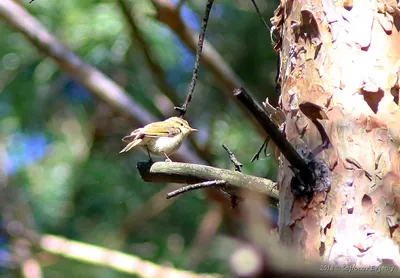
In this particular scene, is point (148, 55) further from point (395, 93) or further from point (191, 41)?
point (395, 93)

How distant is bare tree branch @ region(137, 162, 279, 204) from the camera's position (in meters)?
1.07

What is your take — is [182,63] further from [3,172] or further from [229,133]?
[3,172]

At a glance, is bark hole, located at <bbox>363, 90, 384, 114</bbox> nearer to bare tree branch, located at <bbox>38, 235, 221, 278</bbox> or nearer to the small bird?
the small bird

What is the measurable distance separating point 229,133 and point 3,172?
122cm

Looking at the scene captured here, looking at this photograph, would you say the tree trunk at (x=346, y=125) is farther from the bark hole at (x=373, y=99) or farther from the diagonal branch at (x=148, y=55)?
the diagonal branch at (x=148, y=55)

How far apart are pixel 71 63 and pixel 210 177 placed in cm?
182

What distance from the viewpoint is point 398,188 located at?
→ 3.02 feet

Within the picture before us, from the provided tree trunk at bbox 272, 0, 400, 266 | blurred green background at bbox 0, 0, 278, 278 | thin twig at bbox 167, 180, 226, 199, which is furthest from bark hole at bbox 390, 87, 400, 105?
blurred green background at bbox 0, 0, 278, 278

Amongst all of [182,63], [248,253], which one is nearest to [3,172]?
[182,63]

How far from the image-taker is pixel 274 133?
82cm

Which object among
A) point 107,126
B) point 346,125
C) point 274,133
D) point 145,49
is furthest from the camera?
point 107,126

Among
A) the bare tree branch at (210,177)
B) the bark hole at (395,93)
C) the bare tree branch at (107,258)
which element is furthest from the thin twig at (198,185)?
the bare tree branch at (107,258)

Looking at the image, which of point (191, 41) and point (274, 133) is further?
point (191, 41)

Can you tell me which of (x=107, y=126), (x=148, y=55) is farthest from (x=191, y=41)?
(x=107, y=126)
